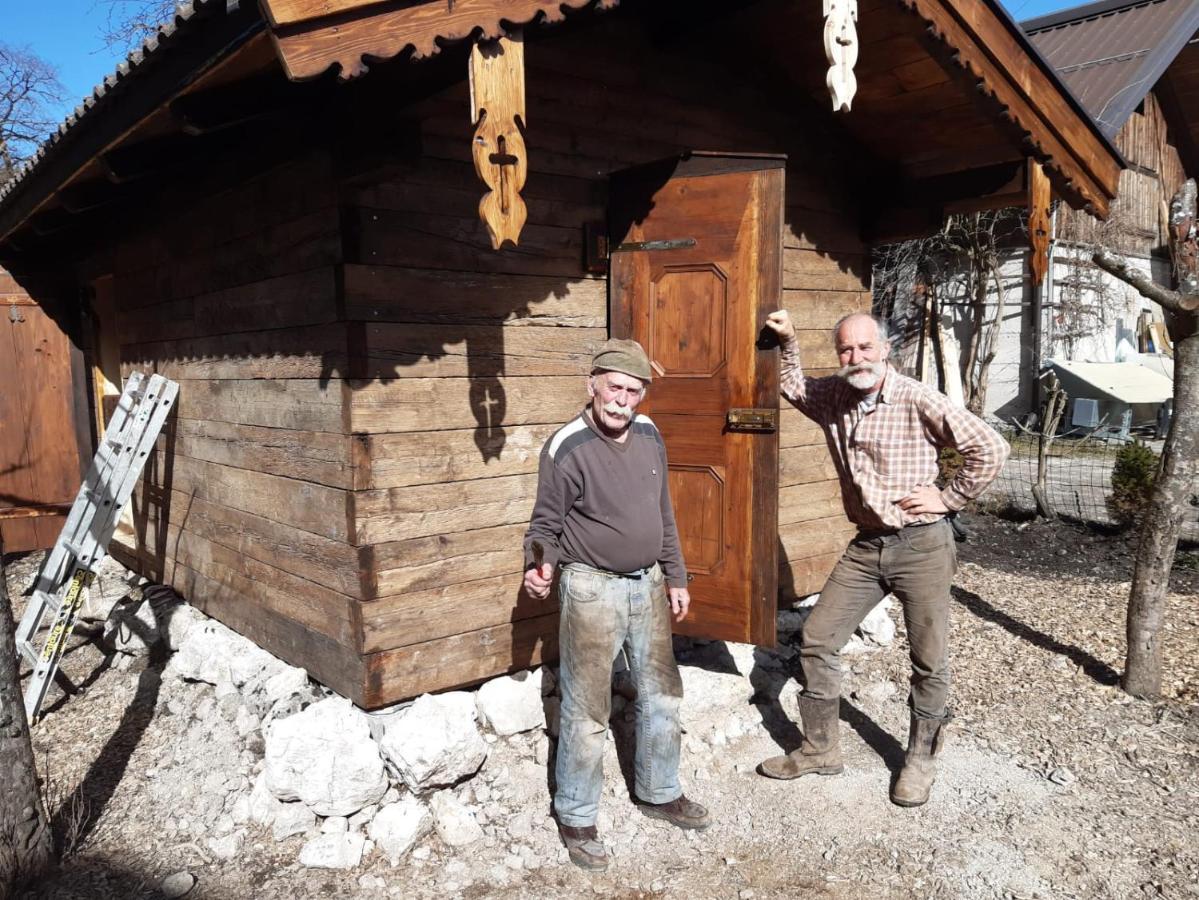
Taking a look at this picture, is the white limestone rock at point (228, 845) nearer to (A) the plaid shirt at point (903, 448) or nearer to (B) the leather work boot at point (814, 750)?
(B) the leather work boot at point (814, 750)

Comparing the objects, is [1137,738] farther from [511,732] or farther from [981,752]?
[511,732]

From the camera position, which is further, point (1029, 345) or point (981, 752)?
point (1029, 345)

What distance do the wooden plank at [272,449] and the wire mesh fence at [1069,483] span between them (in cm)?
681

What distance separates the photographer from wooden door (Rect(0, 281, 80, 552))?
26.4 feet

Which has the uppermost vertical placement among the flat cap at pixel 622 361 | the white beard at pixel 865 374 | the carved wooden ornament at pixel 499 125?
the carved wooden ornament at pixel 499 125

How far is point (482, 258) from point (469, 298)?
0.68ft

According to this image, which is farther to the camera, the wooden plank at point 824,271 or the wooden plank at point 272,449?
the wooden plank at point 824,271

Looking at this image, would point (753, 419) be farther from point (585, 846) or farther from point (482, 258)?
point (585, 846)

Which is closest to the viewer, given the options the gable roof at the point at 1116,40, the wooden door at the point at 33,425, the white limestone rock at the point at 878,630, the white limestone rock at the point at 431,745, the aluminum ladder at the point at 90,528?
the white limestone rock at the point at 431,745

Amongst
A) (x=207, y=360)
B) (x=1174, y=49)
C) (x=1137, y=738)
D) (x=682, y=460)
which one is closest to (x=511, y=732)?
(x=682, y=460)

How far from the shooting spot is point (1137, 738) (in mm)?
4379

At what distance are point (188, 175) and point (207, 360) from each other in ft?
3.48

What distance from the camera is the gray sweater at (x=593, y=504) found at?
10.9 ft

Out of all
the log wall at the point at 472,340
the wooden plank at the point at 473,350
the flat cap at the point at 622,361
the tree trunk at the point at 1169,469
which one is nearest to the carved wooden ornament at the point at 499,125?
the flat cap at the point at 622,361
